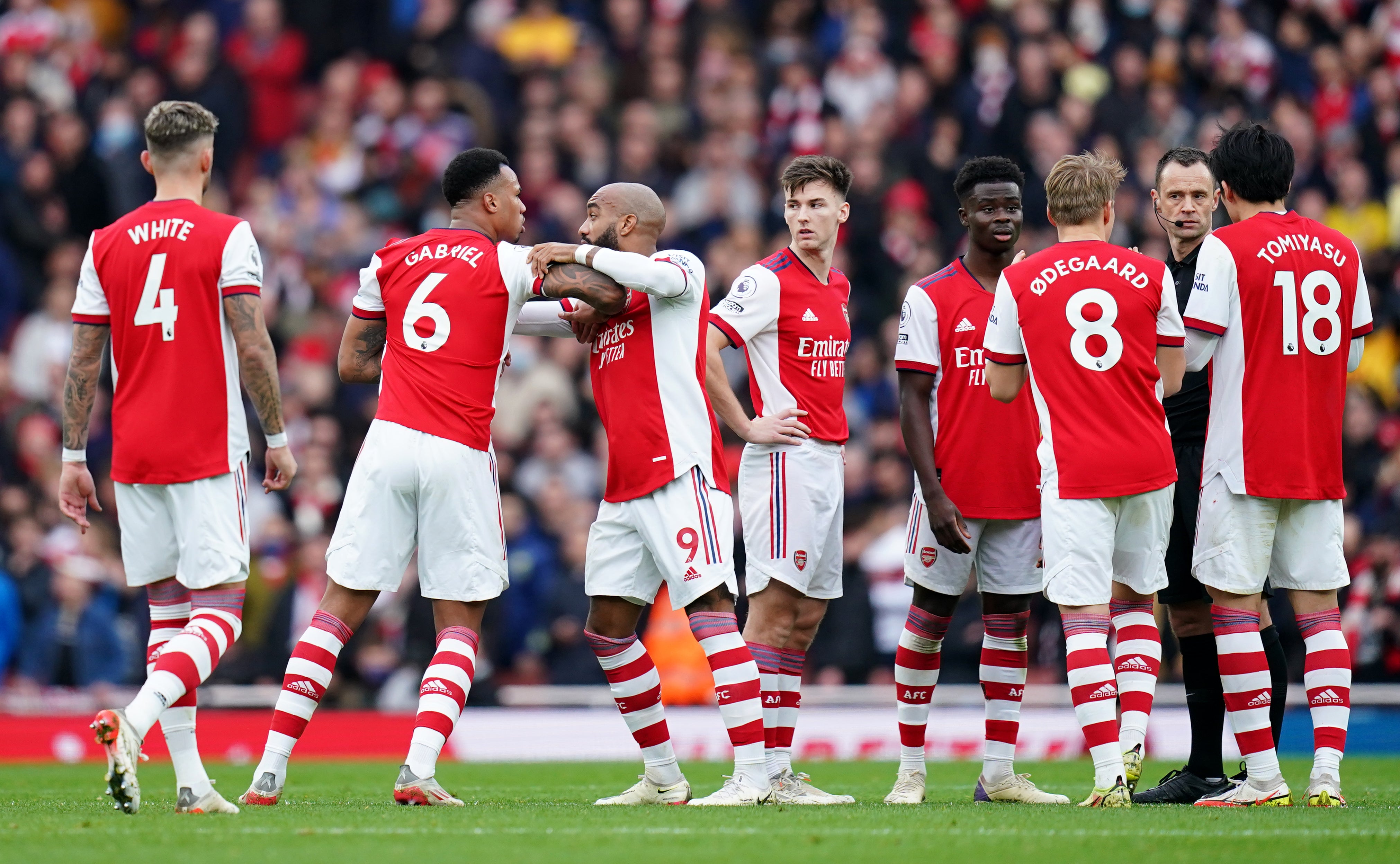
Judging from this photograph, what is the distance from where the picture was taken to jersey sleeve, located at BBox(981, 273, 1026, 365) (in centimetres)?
780

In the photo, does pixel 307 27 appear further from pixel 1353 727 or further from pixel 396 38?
pixel 1353 727

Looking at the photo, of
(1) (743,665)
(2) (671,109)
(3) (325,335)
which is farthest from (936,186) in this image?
(1) (743,665)

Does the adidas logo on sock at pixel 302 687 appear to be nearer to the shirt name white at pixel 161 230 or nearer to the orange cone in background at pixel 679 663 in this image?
the shirt name white at pixel 161 230

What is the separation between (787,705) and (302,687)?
243cm

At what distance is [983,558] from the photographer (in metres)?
8.48

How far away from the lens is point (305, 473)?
1530 cm

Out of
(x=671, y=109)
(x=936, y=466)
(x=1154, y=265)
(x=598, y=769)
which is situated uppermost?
(x=671, y=109)

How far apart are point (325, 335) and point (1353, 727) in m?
10.6

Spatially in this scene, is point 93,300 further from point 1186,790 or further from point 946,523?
point 1186,790

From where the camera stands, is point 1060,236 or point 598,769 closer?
point 1060,236

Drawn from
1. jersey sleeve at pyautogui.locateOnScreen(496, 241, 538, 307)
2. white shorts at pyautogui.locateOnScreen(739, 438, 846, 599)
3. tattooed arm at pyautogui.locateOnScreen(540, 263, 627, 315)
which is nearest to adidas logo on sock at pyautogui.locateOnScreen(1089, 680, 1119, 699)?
white shorts at pyautogui.locateOnScreen(739, 438, 846, 599)

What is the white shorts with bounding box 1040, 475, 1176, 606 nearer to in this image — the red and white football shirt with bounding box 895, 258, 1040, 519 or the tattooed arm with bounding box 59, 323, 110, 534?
the red and white football shirt with bounding box 895, 258, 1040, 519

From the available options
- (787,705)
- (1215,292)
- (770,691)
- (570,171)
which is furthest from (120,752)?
(570,171)

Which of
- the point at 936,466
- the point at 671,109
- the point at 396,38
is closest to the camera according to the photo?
the point at 936,466
